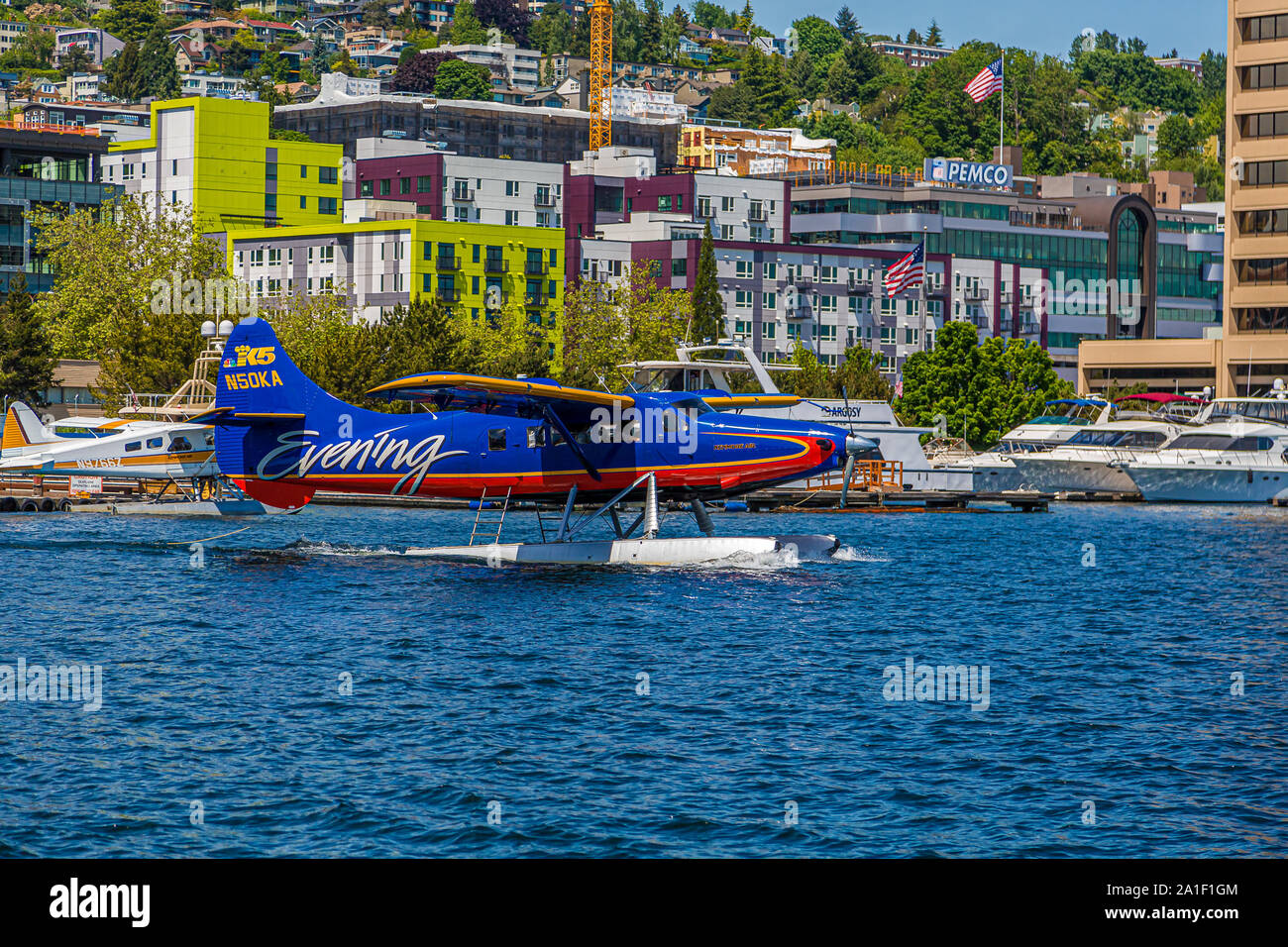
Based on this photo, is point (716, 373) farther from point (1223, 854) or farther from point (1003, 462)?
point (1223, 854)

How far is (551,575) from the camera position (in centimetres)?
3950

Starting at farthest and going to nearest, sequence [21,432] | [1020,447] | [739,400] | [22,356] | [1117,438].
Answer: [22,356]
[1020,447]
[1117,438]
[21,432]
[739,400]

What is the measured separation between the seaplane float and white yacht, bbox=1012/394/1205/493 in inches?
1741

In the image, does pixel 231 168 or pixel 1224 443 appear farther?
pixel 231 168

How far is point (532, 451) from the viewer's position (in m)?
39.1

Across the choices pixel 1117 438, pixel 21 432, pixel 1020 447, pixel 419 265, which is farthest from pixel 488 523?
pixel 419 265

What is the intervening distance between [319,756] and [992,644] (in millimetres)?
15314

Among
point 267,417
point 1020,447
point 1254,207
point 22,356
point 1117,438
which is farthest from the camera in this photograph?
point 1254,207

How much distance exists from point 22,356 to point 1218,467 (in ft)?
219

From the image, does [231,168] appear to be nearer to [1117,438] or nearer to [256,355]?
[1117,438]

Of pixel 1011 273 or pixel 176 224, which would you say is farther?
pixel 1011 273

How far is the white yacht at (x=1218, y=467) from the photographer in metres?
81.8

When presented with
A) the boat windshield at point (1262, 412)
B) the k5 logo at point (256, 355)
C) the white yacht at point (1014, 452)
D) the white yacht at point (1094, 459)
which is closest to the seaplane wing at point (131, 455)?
the k5 logo at point (256, 355)
